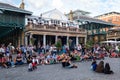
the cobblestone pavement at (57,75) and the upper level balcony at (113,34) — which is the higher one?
the upper level balcony at (113,34)

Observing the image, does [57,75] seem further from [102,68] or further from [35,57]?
[35,57]

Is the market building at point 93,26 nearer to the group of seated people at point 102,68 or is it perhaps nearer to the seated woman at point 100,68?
the group of seated people at point 102,68

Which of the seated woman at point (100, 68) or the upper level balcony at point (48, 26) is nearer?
the seated woman at point (100, 68)

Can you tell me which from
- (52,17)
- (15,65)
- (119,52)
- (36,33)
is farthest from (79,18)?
(15,65)

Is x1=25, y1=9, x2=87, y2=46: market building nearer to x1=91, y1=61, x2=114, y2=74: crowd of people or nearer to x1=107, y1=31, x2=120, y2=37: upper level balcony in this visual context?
x1=107, y1=31, x2=120, y2=37: upper level balcony

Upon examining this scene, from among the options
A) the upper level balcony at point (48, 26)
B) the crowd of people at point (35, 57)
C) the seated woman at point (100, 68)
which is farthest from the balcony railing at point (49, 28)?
the seated woman at point (100, 68)

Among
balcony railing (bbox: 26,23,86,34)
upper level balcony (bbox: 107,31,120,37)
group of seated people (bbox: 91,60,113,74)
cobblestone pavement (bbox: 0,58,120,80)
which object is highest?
balcony railing (bbox: 26,23,86,34)

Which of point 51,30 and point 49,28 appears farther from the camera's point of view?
point 51,30

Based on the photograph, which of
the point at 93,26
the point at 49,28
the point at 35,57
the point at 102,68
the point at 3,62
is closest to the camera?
the point at 102,68

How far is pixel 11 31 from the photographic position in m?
39.3

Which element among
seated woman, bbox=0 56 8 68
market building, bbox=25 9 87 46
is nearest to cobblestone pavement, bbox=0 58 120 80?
seated woman, bbox=0 56 8 68

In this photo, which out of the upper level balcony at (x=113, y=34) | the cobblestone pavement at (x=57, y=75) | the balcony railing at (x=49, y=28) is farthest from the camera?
the upper level balcony at (x=113, y=34)

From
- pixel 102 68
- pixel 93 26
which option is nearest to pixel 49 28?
pixel 93 26

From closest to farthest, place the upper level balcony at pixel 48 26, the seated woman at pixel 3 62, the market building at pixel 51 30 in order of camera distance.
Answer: the seated woman at pixel 3 62 < the upper level balcony at pixel 48 26 < the market building at pixel 51 30
